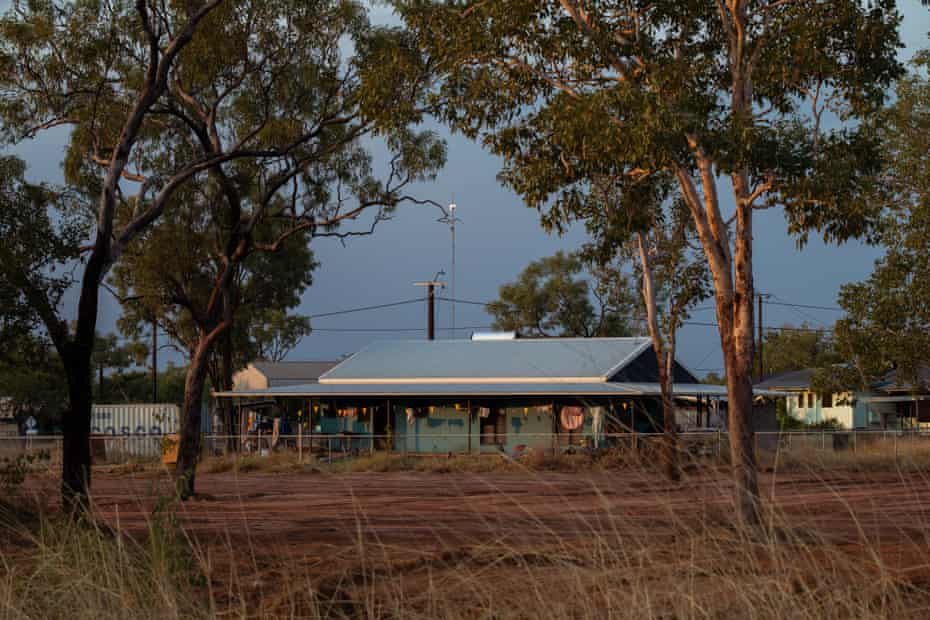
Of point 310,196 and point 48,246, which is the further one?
point 310,196

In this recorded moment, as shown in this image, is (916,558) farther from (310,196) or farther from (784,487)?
(310,196)

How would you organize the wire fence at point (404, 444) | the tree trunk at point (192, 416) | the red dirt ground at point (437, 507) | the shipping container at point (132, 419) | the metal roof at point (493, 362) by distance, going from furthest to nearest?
the shipping container at point (132, 419), the metal roof at point (493, 362), the wire fence at point (404, 444), the tree trunk at point (192, 416), the red dirt ground at point (437, 507)

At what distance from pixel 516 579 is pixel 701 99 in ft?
27.9

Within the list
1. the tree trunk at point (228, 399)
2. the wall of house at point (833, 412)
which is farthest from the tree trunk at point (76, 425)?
the wall of house at point (833, 412)

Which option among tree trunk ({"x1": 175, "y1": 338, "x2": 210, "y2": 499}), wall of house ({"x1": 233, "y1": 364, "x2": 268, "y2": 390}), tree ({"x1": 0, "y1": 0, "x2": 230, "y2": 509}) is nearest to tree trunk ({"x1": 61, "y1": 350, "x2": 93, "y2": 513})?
tree ({"x1": 0, "y1": 0, "x2": 230, "y2": 509})

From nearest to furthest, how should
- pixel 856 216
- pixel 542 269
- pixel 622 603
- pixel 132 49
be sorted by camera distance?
pixel 622 603, pixel 856 216, pixel 132 49, pixel 542 269

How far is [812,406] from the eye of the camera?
2237 inches

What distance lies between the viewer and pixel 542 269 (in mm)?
69000

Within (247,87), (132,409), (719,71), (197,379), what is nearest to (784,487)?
(719,71)

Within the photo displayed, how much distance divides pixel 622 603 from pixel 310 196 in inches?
901

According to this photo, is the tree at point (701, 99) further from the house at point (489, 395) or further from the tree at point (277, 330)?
the tree at point (277, 330)

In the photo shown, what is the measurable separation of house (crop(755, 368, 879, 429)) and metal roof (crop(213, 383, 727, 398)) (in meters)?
13.5

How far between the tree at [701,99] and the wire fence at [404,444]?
648 inches

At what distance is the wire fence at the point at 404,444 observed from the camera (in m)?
33.2
